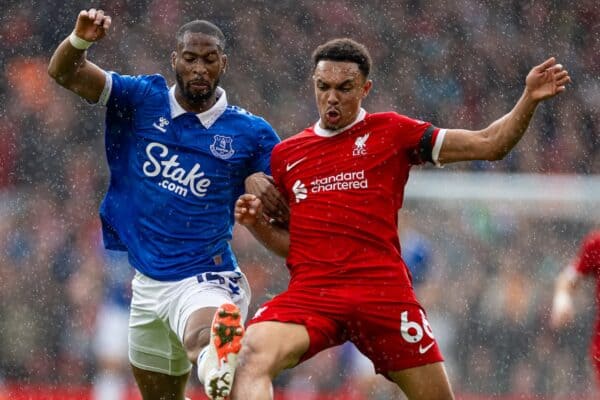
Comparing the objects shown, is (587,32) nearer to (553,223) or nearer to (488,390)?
(553,223)

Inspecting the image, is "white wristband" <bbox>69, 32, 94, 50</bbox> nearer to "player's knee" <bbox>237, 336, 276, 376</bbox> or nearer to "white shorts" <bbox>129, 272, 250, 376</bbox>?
"white shorts" <bbox>129, 272, 250, 376</bbox>

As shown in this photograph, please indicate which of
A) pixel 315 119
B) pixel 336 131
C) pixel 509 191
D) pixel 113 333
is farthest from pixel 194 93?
pixel 315 119

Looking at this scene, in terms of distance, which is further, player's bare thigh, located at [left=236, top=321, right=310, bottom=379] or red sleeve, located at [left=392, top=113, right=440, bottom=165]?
red sleeve, located at [left=392, top=113, right=440, bottom=165]

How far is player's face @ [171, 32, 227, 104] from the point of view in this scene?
5941mm

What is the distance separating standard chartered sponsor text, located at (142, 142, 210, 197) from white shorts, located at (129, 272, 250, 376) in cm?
41

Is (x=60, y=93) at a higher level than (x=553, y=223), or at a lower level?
higher

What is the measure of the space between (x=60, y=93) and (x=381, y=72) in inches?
123

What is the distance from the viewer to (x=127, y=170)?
6.17 m

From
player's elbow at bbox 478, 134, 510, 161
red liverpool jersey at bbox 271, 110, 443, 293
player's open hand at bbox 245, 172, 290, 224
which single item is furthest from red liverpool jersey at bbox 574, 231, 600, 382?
player's open hand at bbox 245, 172, 290, 224

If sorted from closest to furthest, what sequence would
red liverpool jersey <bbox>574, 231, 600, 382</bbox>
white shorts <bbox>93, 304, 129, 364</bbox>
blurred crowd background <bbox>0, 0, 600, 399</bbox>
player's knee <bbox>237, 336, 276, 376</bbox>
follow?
player's knee <bbox>237, 336, 276, 376</bbox> < red liverpool jersey <bbox>574, 231, 600, 382</bbox> < white shorts <bbox>93, 304, 129, 364</bbox> < blurred crowd background <bbox>0, 0, 600, 399</bbox>

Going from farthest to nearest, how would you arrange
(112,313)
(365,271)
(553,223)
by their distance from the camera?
(553,223), (112,313), (365,271)

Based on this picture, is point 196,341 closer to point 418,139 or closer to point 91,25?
point 418,139

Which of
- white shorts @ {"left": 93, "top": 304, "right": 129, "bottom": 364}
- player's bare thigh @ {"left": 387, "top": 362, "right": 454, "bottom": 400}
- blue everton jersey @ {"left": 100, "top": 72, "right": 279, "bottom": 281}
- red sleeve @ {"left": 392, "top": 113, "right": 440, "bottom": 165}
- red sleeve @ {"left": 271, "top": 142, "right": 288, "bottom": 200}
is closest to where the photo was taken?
player's bare thigh @ {"left": 387, "top": 362, "right": 454, "bottom": 400}

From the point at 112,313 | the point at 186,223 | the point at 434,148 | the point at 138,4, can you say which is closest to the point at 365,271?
the point at 434,148
